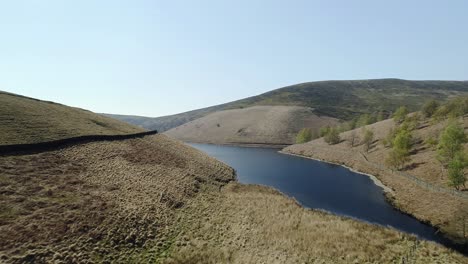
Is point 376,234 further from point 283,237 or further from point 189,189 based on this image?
point 189,189

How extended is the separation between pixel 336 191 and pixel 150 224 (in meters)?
44.0

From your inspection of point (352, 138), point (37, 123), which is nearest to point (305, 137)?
point (352, 138)

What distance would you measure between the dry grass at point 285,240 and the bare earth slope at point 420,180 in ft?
41.4

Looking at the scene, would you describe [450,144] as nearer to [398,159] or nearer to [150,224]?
[398,159]

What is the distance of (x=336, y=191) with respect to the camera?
6444 cm

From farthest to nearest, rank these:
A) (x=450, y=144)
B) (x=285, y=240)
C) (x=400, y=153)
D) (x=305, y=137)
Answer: (x=305, y=137) < (x=400, y=153) < (x=450, y=144) < (x=285, y=240)

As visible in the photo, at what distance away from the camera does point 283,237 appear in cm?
3222

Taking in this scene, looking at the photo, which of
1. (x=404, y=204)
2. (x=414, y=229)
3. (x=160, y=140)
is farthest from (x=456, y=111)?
(x=160, y=140)

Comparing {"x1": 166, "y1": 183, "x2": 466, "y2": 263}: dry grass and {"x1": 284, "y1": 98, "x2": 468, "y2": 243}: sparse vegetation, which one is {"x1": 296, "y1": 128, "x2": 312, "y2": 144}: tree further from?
{"x1": 166, "y1": 183, "x2": 466, "y2": 263}: dry grass

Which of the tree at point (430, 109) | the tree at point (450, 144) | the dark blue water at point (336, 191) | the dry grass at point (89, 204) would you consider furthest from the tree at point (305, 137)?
the dry grass at point (89, 204)

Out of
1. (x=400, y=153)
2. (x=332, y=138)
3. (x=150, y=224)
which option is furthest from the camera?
(x=332, y=138)

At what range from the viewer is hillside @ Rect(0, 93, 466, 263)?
26.6m

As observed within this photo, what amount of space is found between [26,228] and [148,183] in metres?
20.4

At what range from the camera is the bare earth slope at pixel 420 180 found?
4306 centimetres
